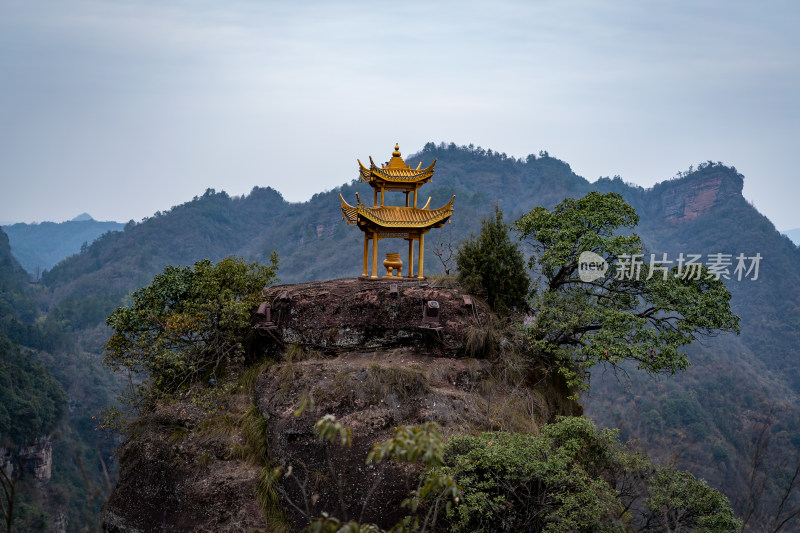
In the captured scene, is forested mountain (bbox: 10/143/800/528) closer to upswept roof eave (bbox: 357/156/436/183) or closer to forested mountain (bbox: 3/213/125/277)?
upswept roof eave (bbox: 357/156/436/183)

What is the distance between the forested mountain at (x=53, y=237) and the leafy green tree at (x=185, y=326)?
428 ft

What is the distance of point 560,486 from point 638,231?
80.6m

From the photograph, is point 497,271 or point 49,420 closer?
point 497,271

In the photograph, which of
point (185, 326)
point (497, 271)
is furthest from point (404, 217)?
point (185, 326)

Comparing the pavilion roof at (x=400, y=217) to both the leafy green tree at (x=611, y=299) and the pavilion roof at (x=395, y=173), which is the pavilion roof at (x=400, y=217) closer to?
the pavilion roof at (x=395, y=173)

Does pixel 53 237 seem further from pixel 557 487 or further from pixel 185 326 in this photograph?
pixel 557 487

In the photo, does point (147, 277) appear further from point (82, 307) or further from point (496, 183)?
point (496, 183)

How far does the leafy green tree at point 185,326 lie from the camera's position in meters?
13.6

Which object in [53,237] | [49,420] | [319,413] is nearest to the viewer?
[319,413]

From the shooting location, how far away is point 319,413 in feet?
38.4

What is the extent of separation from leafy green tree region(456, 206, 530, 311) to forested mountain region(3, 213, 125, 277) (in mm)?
133951

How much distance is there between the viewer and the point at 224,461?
39.6ft

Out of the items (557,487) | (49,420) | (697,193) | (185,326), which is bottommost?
(49,420)

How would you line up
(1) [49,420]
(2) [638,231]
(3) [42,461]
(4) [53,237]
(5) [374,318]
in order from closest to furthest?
(5) [374,318]
(1) [49,420]
(3) [42,461]
(2) [638,231]
(4) [53,237]
